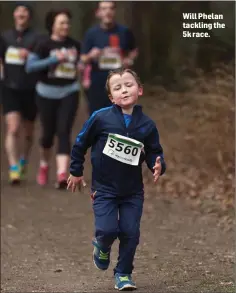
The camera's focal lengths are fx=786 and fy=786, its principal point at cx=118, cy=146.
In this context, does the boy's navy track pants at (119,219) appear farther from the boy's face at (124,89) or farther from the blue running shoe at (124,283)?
the boy's face at (124,89)

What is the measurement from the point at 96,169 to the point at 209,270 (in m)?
1.30

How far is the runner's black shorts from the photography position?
1020 centimetres

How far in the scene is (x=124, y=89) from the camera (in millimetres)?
5270

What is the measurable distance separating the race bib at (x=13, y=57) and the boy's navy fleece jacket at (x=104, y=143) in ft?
16.0

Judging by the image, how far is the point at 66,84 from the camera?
31.0ft

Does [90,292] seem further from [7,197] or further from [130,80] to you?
[7,197]

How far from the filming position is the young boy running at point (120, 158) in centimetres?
525

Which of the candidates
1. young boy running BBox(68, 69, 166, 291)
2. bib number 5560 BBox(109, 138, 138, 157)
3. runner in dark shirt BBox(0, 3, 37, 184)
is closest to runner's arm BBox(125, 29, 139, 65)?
runner in dark shirt BBox(0, 3, 37, 184)

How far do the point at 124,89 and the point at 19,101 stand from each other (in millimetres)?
5198

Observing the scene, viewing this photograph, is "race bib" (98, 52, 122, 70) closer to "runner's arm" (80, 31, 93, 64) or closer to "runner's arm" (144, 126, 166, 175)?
"runner's arm" (80, 31, 93, 64)

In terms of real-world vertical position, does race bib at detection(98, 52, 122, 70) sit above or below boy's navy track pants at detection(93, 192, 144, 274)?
above

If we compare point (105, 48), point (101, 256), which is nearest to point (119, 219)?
point (101, 256)

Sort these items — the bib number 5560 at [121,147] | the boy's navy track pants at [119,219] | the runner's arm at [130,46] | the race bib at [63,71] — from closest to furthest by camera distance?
the bib number 5560 at [121,147]
the boy's navy track pants at [119,219]
the race bib at [63,71]
the runner's arm at [130,46]

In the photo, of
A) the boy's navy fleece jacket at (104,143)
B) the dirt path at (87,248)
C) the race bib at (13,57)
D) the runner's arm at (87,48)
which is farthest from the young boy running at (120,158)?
the race bib at (13,57)
